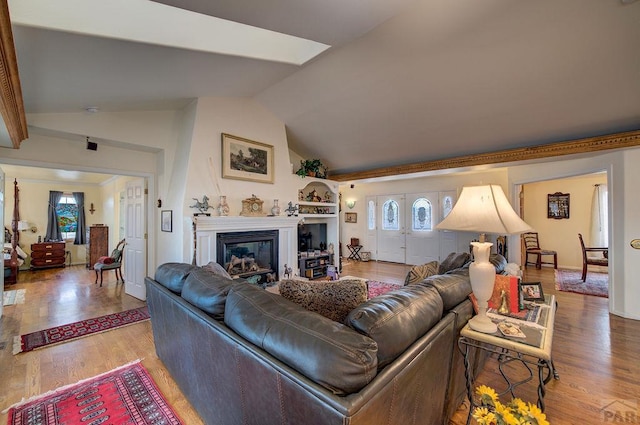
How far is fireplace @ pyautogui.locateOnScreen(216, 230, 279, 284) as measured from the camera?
4.26 m

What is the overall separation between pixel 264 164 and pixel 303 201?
137cm

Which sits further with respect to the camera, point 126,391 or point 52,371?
point 52,371

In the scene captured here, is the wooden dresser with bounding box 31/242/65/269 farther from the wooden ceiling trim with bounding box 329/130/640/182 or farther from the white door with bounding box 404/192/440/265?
the white door with bounding box 404/192/440/265

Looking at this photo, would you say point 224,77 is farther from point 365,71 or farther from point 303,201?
point 303,201

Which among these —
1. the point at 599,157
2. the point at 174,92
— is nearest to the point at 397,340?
the point at 174,92

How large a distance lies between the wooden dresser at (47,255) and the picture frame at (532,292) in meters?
9.59

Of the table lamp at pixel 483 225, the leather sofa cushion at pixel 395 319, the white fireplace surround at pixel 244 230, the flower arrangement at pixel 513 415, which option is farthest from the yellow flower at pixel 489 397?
the white fireplace surround at pixel 244 230

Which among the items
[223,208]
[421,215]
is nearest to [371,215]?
[421,215]

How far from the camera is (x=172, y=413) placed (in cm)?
183

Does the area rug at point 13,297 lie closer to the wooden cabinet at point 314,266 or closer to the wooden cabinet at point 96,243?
the wooden cabinet at point 96,243

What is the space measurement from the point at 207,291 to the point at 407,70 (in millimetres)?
3439

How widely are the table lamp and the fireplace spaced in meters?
3.39

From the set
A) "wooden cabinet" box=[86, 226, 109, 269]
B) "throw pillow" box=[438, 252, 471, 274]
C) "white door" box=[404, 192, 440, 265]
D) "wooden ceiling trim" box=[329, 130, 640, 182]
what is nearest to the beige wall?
"white door" box=[404, 192, 440, 265]

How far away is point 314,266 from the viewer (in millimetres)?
5840
